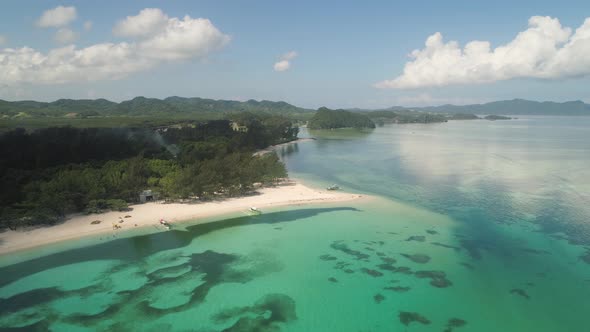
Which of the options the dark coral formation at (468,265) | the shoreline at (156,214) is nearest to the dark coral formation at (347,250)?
the dark coral formation at (468,265)

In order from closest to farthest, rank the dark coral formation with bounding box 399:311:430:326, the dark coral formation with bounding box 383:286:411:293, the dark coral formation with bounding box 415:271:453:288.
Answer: the dark coral formation with bounding box 399:311:430:326, the dark coral formation with bounding box 383:286:411:293, the dark coral formation with bounding box 415:271:453:288

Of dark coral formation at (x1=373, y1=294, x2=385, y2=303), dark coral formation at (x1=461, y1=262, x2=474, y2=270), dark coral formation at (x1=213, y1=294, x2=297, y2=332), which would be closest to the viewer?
dark coral formation at (x1=213, y1=294, x2=297, y2=332)

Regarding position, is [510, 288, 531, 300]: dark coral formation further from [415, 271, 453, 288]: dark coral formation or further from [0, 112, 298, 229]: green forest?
[0, 112, 298, 229]: green forest

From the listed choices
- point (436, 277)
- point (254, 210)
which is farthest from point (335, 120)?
point (436, 277)

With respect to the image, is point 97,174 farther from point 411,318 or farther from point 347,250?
point 411,318

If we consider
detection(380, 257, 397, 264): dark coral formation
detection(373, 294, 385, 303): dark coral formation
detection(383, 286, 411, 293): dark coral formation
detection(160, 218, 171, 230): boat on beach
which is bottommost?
detection(373, 294, 385, 303): dark coral formation

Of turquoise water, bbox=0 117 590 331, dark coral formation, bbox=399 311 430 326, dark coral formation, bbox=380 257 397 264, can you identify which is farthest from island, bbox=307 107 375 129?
dark coral formation, bbox=399 311 430 326
